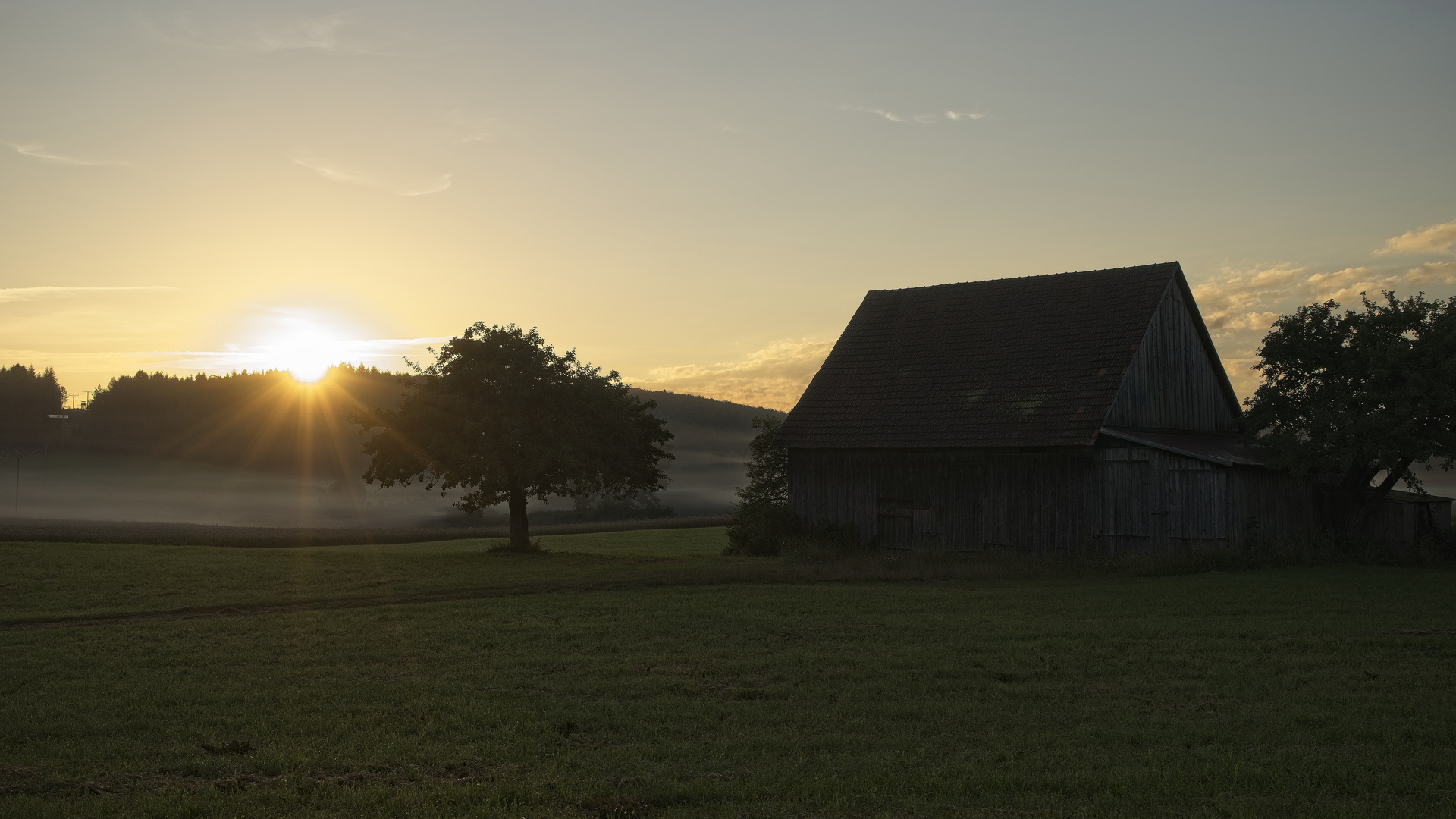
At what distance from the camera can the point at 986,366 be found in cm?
3334

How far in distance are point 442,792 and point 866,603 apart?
13.9 meters

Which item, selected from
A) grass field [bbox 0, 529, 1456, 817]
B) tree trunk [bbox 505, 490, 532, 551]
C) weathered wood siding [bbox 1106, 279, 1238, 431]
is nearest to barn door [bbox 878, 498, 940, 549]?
weathered wood siding [bbox 1106, 279, 1238, 431]

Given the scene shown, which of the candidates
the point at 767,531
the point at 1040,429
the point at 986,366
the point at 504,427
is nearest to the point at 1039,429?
the point at 1040,429

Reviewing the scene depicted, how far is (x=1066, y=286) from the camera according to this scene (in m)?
34.7

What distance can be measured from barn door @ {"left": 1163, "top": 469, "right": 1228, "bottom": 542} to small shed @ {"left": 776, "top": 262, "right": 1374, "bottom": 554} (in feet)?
0.13

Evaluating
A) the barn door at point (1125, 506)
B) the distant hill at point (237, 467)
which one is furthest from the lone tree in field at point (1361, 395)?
the distant hill at point (237, 467)

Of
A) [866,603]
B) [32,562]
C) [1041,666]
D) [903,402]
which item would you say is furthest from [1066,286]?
[32,562]

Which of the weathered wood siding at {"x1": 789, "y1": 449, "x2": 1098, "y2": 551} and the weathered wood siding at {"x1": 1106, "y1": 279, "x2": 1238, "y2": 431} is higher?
the weathered wood siding at {"x1": 1106, "y1": 279, "x2": 1238, "y2": 431}

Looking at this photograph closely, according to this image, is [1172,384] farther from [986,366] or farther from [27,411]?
[27,411]

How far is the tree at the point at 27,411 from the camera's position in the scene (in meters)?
110

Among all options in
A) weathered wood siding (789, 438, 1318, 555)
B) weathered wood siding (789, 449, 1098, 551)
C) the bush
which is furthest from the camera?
the bush

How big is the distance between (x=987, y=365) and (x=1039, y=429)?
13.3ft

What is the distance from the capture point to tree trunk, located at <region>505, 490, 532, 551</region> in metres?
39.9

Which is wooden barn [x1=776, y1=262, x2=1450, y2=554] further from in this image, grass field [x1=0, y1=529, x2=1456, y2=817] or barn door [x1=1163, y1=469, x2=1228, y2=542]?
grass field [x1=0, y1=529, x2=1456, y2=817]
